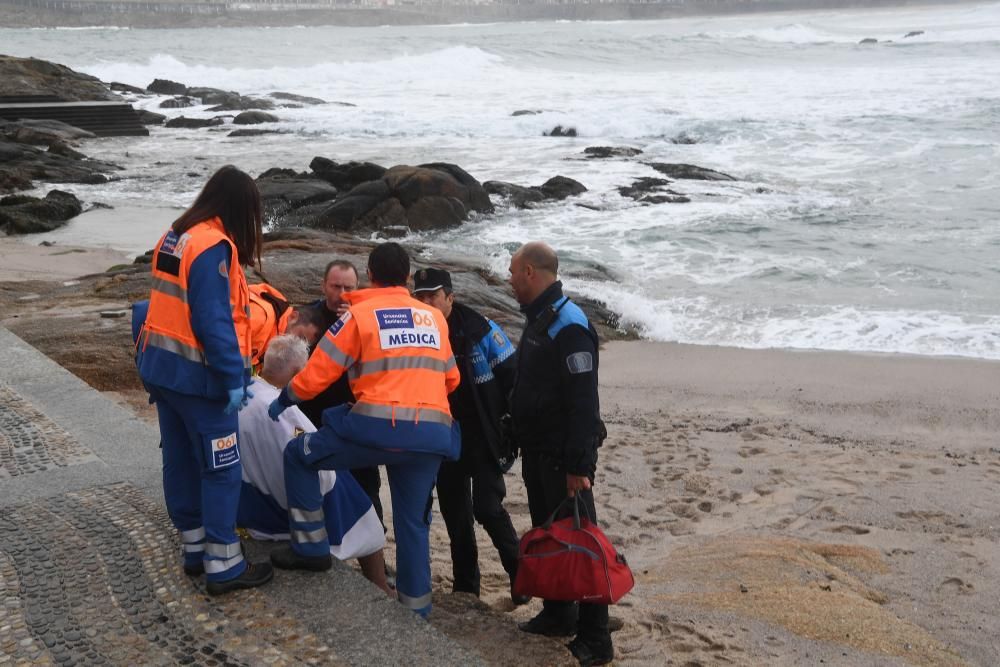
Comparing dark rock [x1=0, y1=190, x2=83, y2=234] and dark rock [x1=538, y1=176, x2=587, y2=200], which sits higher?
dark rock [x1=0, y1=190, x2=83, y2=234]

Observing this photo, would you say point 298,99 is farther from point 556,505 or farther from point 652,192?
point 556,505

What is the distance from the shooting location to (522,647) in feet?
13.2

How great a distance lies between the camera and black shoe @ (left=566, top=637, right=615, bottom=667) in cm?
393

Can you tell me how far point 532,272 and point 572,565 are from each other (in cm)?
115

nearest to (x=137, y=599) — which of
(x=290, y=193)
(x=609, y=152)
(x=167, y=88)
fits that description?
(x=290, y=193)

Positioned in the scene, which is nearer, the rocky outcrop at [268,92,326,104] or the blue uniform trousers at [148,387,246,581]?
the blue uniform trousers at [148,387,246,581]

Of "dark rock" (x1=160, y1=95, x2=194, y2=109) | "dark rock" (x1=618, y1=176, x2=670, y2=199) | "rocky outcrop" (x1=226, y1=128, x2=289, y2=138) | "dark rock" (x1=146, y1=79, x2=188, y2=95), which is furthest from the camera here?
"dark rock" (x1=146, y1=79, x2=188, y2=95)

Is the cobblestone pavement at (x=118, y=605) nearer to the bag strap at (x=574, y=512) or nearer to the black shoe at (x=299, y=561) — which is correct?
the black shoe at (x=299, y=561)

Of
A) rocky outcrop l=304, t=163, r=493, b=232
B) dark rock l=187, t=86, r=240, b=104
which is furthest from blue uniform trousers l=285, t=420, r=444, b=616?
dark rock l=187, t=86, r=240, b=104

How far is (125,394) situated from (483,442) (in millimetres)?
4231

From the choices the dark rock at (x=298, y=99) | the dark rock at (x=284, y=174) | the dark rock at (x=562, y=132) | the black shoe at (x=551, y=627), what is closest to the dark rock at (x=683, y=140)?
the dark rock at (x=562, y=132)

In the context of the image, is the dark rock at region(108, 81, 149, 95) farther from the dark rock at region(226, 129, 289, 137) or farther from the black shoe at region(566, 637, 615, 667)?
the black shoe at region(566, 637, 615, 667)

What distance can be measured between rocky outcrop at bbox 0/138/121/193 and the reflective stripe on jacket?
56.9 feet

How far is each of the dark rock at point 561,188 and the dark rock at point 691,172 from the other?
299cm
